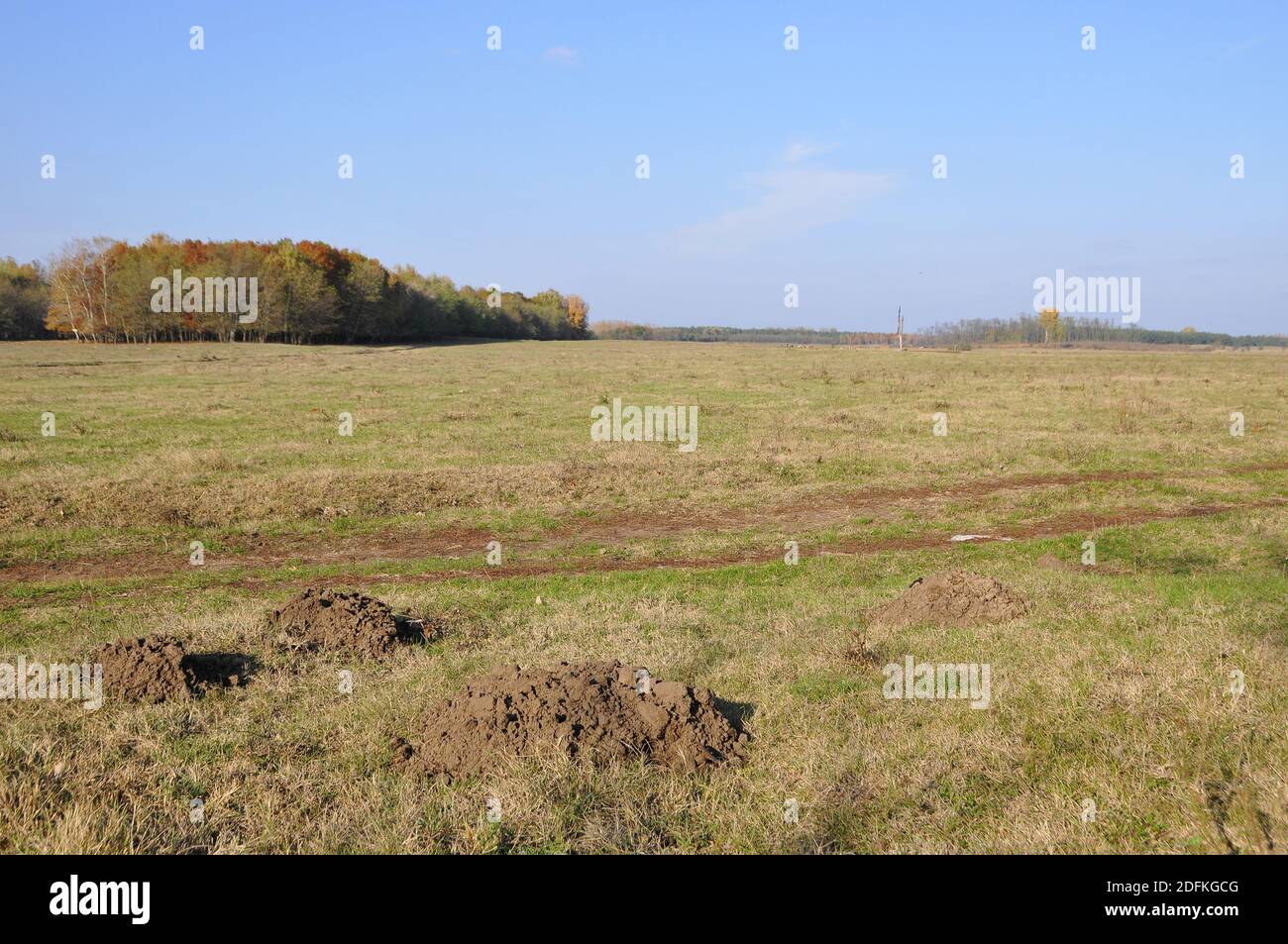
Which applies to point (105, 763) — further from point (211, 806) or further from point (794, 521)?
point (794, 521)

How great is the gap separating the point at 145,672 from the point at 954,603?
8.22m

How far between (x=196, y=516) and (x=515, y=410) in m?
16.8

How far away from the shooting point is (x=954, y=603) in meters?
9.62

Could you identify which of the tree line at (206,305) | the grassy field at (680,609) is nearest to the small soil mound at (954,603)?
the grassy field at (680,609)

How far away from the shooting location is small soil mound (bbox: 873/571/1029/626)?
9.48 m

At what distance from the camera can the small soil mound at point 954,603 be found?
9.48 meters

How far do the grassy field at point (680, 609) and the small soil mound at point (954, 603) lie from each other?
1.01ft

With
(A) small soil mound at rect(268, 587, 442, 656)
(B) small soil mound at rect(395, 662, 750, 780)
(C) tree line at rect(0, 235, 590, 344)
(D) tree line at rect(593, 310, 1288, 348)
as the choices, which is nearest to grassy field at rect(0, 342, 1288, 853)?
(B) small soil mound at rect(395, 662, 750, 780)

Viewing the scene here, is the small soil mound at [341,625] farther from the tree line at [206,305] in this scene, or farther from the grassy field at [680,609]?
the tree line at [206,305]

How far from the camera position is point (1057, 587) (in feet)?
35.6

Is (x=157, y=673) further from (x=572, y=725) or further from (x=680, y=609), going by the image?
(x=680, y=609)

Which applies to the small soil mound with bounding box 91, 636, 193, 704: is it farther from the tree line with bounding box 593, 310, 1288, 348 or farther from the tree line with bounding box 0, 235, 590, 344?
the tree line with bounding box 593, 310, 1288, 348

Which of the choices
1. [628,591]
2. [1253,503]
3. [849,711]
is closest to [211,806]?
[849,711]
